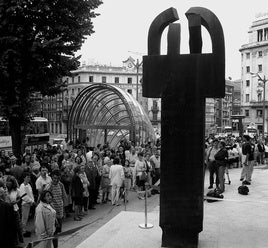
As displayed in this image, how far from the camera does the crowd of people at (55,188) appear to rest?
7.18 metres

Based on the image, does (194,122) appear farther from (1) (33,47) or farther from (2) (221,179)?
(1) (33,47)

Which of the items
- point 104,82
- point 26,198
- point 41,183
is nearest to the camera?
point 26,198

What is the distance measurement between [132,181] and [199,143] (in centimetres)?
809

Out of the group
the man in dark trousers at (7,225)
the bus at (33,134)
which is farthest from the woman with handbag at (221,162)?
the bus at (33,134)

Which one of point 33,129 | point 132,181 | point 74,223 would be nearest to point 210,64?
point 74,223

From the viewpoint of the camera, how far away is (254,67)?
245 ft

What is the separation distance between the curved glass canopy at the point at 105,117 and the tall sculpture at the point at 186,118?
17193 millimetres

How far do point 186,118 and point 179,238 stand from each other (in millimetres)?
2303

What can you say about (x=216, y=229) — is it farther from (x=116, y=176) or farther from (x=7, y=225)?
(x=116, y=176)

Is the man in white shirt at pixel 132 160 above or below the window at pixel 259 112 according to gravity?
below

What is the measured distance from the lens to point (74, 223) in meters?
10.8

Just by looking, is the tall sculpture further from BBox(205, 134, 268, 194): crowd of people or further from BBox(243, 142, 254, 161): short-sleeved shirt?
BBox(243, 142, 254, 161): short-sleeved shirt

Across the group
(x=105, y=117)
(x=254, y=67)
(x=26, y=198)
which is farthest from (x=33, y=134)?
(x=254, y=67)

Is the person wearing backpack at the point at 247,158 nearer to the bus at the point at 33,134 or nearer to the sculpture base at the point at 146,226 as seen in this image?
the sculpture base at the point at 146,226
